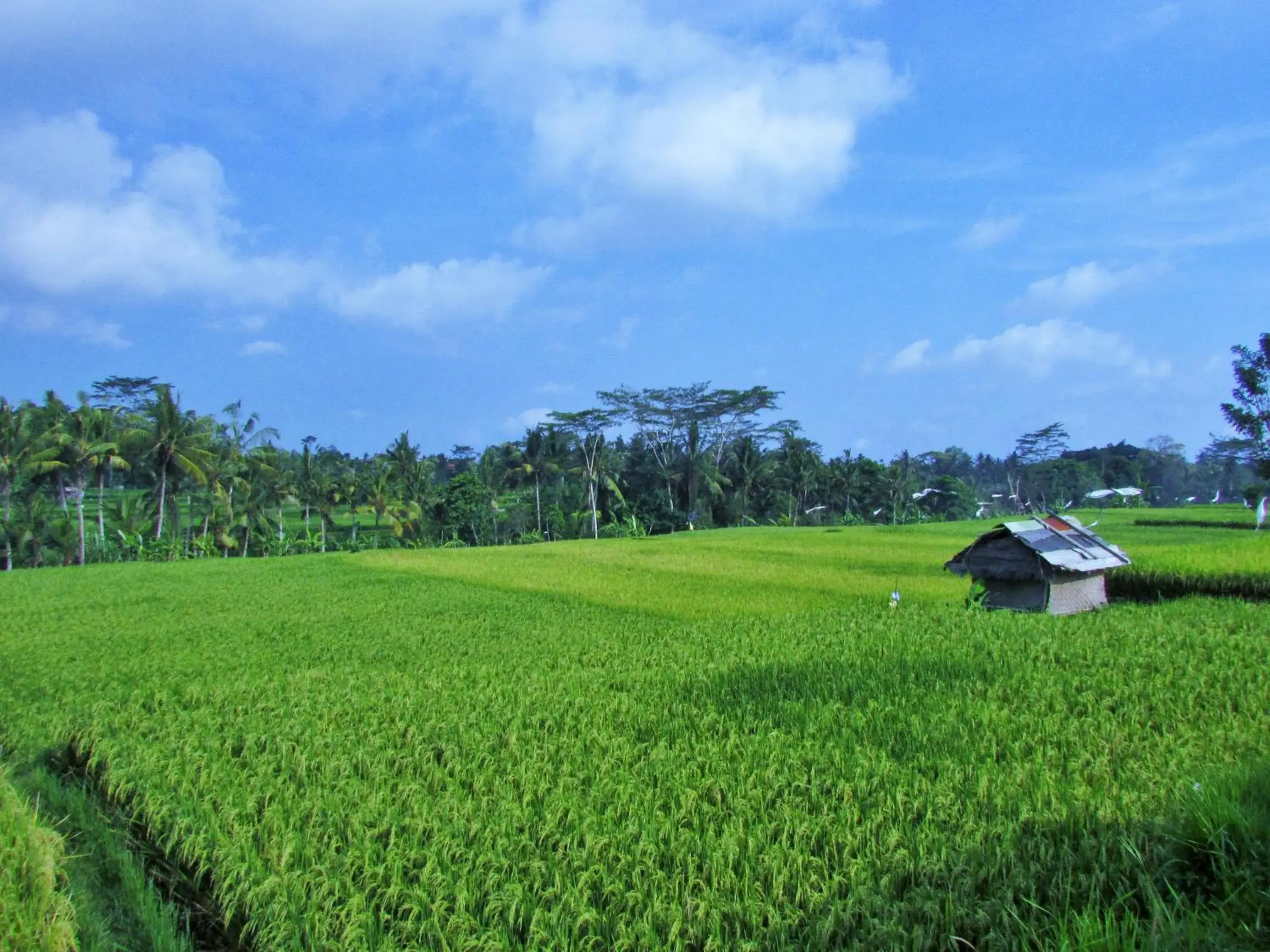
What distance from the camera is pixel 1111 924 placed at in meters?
2.34

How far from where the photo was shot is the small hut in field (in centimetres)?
884

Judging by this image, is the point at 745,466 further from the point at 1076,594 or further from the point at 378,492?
the point at 1076,594

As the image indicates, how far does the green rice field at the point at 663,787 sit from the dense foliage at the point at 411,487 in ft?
72.9

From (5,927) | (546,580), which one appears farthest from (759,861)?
(546,580)

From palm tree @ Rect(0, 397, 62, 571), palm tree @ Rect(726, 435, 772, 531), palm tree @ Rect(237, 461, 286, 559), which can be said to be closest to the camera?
palm tree @ Rect(0, 397, 62, 571)

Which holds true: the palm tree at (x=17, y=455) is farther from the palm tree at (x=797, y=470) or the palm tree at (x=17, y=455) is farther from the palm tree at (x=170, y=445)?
the palm tree at (x=797, y=470)

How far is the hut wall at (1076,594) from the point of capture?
906cm

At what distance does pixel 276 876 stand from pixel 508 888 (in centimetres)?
103

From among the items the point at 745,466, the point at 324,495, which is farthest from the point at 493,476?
the point at 745,466

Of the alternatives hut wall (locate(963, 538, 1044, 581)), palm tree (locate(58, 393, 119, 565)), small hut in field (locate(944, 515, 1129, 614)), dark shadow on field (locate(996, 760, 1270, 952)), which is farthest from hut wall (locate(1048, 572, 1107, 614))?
palm tree (locate(58, 393, 119, 565))

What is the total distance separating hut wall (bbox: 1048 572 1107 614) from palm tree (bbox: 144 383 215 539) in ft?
88.8

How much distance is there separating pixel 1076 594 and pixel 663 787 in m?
7.63

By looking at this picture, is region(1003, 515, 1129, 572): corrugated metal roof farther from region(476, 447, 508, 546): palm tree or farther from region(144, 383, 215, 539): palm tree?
region(476, 447, 508, 546): palm tree

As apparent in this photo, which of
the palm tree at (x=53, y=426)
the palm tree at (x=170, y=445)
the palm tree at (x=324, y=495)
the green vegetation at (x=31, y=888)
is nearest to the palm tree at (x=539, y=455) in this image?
the palm tree at (x=324, y=495)
